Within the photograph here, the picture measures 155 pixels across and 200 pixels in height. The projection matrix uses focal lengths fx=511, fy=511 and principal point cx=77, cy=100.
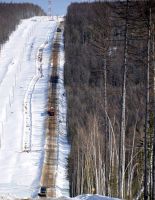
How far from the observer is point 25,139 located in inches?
1916

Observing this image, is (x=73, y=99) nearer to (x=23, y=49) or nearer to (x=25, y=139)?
(x=25, y=139)

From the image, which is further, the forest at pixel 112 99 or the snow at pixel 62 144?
the snow at pixel 62 144

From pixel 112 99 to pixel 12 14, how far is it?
76.4 meters

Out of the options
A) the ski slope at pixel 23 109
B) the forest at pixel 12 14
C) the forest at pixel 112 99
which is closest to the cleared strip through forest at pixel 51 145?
the ski slope at pixel 23 109

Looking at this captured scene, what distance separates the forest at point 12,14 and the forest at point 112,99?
13.0 m

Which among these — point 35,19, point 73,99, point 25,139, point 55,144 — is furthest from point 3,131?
point 35,19

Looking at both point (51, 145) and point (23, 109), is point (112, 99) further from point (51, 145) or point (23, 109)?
point (23, 109)

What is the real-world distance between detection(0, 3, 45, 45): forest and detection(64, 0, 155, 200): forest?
13.0 metres

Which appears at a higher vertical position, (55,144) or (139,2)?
(139,2)

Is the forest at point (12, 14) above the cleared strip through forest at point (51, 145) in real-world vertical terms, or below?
above

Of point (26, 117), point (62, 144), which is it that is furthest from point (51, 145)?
point (26, 117)

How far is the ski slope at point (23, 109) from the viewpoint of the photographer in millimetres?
39594

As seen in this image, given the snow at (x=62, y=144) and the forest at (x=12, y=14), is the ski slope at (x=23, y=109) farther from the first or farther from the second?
the forest at (x=12, y=14)

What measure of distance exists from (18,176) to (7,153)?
565cm
